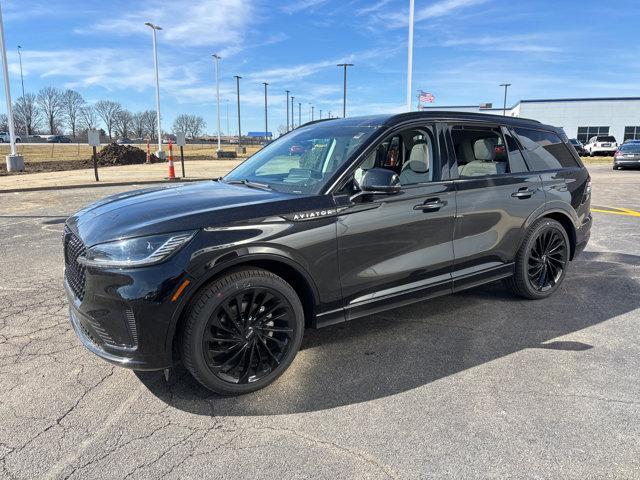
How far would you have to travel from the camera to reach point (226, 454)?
254 centimetres

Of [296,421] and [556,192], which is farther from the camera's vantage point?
[556,192]

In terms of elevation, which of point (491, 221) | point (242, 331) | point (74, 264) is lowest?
point (242, 331)

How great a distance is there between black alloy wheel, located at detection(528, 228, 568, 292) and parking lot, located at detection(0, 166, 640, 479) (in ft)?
0.95

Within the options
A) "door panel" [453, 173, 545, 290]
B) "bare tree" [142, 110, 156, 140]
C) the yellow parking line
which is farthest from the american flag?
"bare tree" [142, 110, 156, 140]

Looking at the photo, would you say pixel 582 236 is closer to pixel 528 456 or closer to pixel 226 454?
pixel 528 456

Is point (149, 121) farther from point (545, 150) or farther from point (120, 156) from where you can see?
point (545, 150)

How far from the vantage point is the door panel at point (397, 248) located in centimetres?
341

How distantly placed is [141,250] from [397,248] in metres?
1.84

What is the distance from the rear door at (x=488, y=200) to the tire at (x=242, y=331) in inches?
65.0

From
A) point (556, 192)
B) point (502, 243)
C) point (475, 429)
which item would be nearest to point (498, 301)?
point (502, 243)

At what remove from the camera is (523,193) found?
4.51 metres

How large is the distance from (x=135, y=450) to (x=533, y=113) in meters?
74.9

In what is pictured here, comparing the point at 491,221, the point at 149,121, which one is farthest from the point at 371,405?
the point at 149,121

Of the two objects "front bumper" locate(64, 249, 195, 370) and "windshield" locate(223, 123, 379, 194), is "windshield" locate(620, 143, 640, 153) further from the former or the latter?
"front bumper" locate(64, 249, 195, 370)
